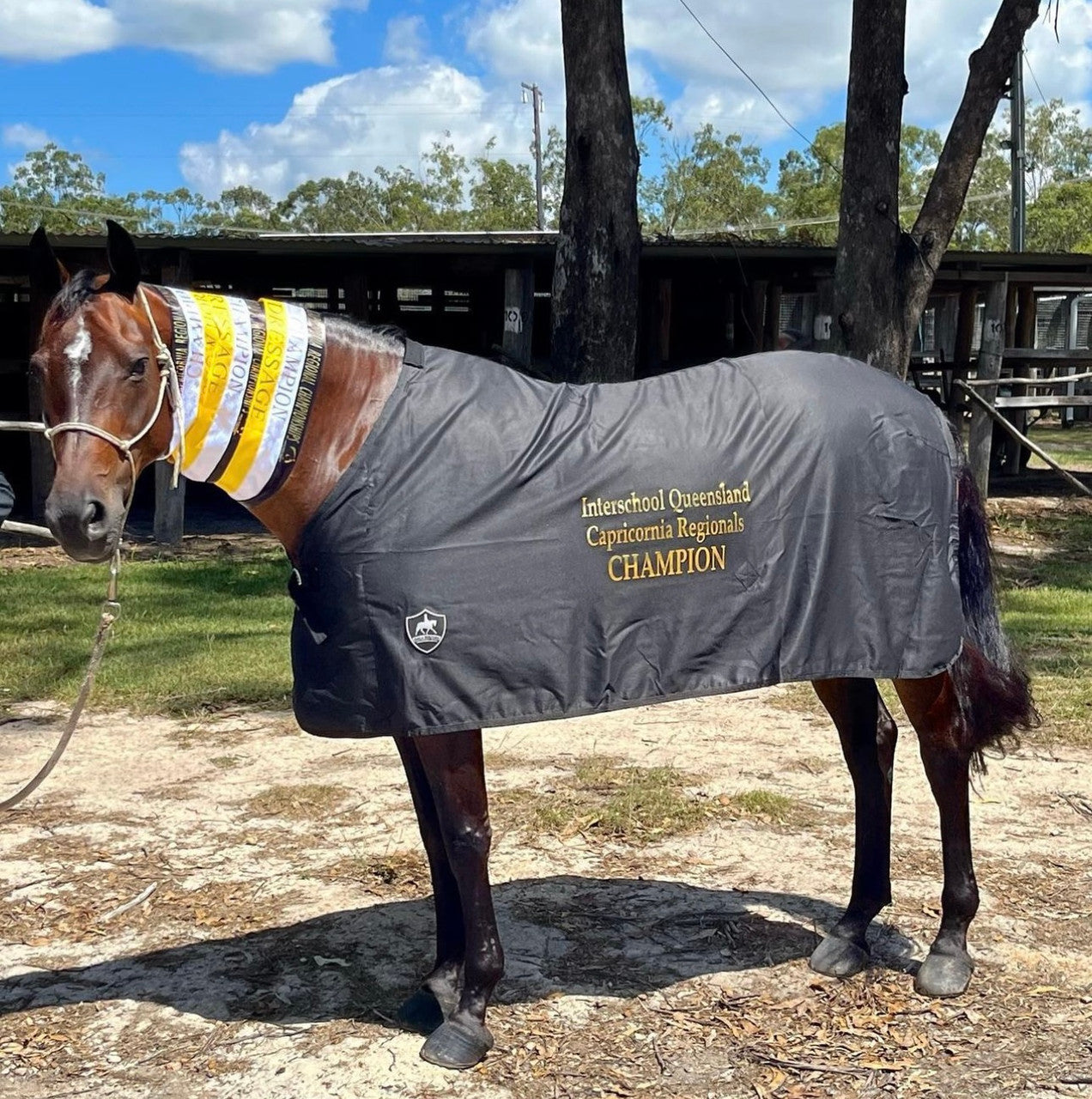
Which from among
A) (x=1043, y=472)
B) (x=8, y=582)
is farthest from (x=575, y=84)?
(x=1043, y=472)

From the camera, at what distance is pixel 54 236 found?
1092cm

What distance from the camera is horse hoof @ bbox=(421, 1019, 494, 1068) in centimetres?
300

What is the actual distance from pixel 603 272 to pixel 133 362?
6008mm

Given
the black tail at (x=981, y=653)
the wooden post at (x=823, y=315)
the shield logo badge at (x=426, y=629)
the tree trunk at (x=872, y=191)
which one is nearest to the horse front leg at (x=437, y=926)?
the shield logo badge at (x=426, y=629)

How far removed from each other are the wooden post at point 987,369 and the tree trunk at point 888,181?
4201 mm

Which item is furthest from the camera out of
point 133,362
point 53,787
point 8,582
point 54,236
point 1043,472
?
point 1043,472

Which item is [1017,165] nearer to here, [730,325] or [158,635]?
[730,325]

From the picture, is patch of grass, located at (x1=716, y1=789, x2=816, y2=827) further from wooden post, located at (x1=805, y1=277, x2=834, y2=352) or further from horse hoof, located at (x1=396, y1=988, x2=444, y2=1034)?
wooden post, located at (x1=805, y1=277, x2=834, y2=352)

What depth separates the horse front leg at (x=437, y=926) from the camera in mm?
3184

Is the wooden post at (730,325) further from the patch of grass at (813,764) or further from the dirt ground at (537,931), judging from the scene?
the patch of grass at (813,764)

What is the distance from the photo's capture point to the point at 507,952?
361 centimetres

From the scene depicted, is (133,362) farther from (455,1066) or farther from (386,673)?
(455,1066)

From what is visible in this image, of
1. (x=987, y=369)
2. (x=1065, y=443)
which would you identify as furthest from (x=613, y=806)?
(x=1065, y=443)

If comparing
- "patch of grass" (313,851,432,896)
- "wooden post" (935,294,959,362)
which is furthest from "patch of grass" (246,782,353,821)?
"wooden post" (935,294,959,362)
